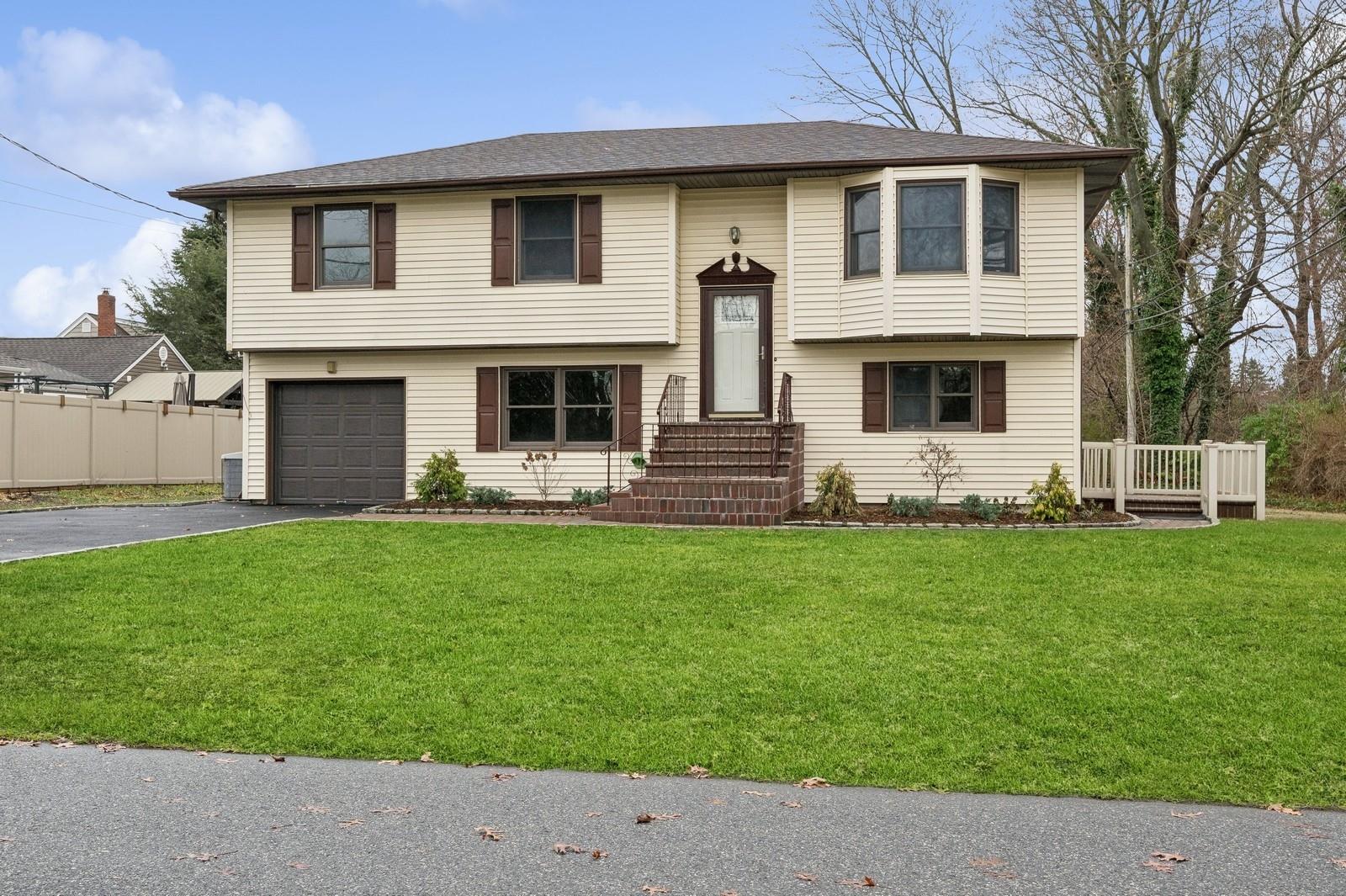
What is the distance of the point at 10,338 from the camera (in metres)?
40.7

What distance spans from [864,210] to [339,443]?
9.37m

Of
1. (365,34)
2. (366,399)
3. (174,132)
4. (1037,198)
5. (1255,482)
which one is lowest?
(1255,482)

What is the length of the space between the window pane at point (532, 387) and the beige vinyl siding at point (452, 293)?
2.45 ft

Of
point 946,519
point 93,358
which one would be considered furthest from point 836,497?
point 93,358

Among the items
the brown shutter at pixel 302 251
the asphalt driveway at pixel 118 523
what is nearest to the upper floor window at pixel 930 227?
the asphalt driveway at pixel 118 523

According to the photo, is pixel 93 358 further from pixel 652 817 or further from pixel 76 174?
pixel 652 817

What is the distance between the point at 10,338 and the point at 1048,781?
44857 mm

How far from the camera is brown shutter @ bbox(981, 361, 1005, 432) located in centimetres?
1650

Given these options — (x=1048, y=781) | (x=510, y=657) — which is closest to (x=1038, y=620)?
(x=1048, y=781)

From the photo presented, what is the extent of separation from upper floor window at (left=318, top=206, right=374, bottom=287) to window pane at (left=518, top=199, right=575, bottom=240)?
2.60 meters

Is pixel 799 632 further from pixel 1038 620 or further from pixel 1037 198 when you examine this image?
pixel 1037 198

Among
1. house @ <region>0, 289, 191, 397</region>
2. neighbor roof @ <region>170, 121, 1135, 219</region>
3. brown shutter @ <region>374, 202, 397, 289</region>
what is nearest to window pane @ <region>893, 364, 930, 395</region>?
neighbor roof @ <region>170, 121, 1135, 219</region>

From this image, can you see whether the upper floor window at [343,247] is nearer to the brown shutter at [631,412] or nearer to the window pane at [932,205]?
the brown shutter at [631,412]

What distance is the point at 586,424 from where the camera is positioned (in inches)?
690
